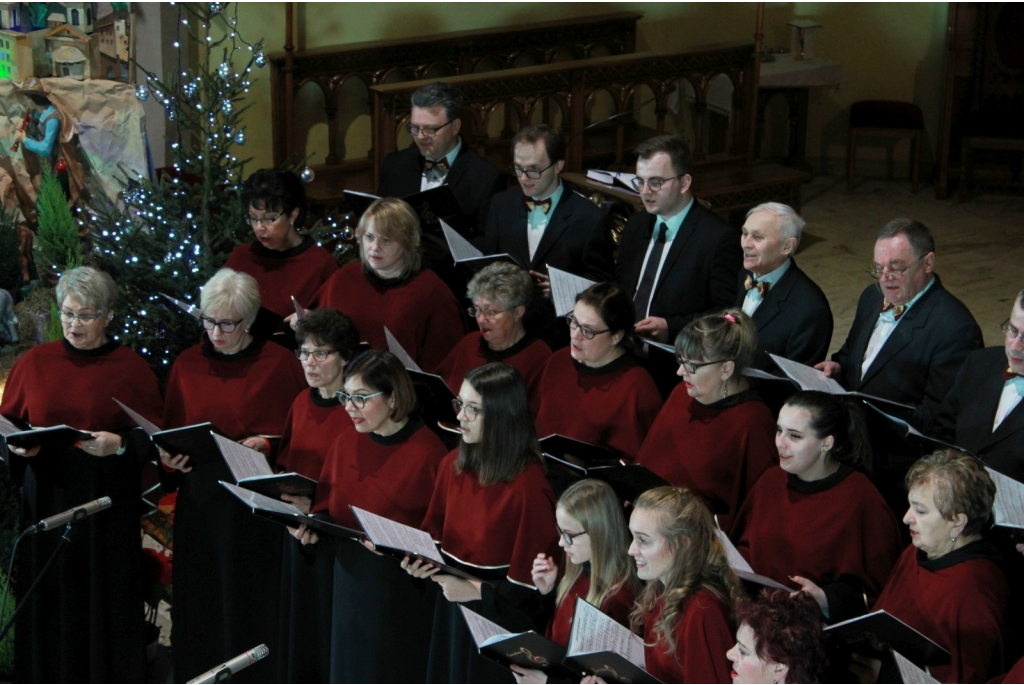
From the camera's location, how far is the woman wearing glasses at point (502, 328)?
14.1ft

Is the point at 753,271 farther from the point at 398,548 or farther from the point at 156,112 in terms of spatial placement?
the point at 156,112

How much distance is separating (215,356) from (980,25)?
24.2 ft

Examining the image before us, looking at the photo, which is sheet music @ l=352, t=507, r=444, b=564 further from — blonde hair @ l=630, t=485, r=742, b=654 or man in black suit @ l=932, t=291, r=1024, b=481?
man in black suit @ l=932, t=291, r=1024, b=481

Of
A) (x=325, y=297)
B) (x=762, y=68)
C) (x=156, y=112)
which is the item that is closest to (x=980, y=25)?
(x=762, y=68)

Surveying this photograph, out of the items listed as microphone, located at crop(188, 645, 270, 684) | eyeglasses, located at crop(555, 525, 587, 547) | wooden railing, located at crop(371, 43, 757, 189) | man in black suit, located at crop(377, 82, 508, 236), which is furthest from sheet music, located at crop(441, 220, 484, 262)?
wooden railing, located at crop(371, 43, 757, 189)

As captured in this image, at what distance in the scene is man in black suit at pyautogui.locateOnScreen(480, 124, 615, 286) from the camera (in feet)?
16.0

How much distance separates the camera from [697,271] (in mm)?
4648

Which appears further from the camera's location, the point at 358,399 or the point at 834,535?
the point at 358,399

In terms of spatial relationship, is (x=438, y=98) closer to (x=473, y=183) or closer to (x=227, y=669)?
(x=473, y=183)

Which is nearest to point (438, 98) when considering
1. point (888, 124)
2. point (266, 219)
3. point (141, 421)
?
point (266, 219)

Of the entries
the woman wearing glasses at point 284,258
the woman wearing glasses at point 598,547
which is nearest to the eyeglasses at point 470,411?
the woman wearing glasses at point 598,547

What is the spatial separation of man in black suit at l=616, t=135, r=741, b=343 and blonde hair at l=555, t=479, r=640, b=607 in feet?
4.22

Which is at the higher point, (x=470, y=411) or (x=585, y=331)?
(x=585, y=331)

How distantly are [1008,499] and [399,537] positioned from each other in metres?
1.61
